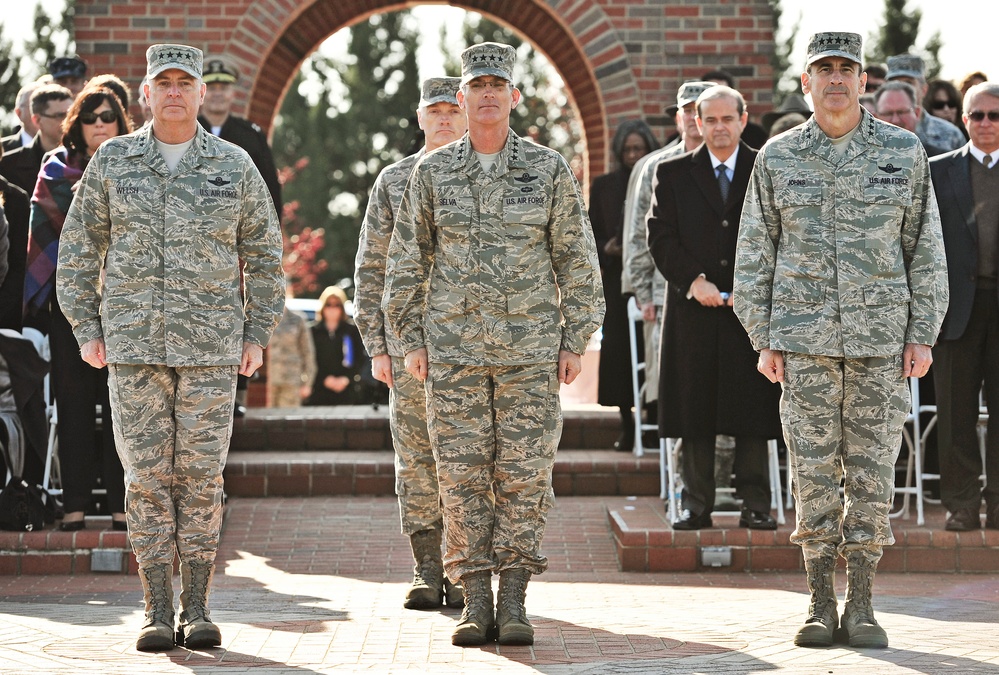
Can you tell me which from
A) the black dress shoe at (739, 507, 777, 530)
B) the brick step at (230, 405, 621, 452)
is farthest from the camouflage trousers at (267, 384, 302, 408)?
the black dress shoe at (739, 507, 777, 530)

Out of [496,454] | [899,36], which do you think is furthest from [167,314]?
[899,36]

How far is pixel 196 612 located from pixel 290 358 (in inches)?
379

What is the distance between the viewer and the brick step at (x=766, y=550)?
8.02 meters

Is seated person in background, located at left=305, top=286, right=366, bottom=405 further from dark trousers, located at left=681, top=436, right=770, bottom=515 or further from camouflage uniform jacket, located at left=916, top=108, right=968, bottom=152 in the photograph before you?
dark trousers, located at left=681, top=436, right=770, bottom=515

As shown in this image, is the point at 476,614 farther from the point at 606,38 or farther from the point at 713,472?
the point at 606,38

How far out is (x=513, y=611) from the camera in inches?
233

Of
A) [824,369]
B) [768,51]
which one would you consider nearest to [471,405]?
[824,369]

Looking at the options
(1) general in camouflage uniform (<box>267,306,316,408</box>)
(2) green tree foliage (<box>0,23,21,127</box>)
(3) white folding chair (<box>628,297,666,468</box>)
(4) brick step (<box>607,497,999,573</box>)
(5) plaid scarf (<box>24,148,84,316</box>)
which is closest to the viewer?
(5) plaid scarf (<box>24,148,84,316</box>)

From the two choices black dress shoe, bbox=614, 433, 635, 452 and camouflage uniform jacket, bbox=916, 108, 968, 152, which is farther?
black dress shoe, bbox=614, 433, 635, 452

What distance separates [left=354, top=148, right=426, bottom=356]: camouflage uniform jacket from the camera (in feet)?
21.2

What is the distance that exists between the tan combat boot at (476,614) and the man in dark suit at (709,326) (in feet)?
7.61

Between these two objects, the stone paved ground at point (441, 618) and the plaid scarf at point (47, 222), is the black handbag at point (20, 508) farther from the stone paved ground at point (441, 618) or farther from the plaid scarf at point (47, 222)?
the plaid scarf at point (47, 222)

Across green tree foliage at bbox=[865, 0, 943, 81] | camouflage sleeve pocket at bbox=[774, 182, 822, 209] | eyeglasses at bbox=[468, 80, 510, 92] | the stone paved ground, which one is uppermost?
green tree foliage at bbox=[865, 0, 943, 81]

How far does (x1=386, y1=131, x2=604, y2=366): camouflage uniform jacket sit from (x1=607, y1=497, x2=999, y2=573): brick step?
233cm
